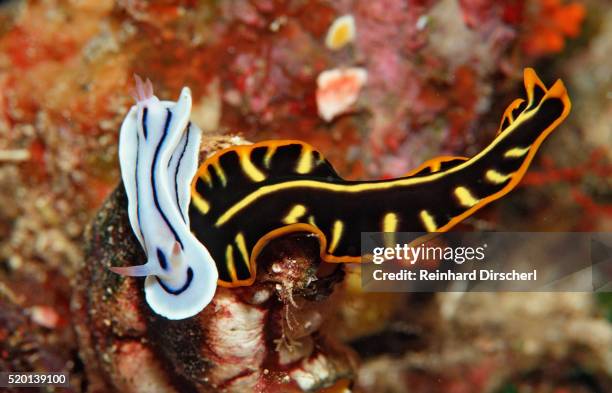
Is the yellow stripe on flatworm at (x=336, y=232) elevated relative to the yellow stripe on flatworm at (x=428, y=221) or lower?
lower

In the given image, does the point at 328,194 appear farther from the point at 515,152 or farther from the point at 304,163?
the point at 515,152

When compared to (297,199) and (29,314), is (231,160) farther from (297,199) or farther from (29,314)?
(29,314)

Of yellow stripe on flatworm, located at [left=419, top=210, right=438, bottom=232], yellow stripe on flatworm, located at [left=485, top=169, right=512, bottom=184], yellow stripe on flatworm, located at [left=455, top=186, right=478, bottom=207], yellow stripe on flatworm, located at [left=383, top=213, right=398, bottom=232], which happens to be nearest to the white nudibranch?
yellow stripe on flatworm, located at [left=383, top=213, right=398, bottom=232]

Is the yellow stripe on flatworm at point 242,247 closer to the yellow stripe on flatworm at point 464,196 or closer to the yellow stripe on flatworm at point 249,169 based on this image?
the yellow stripe on flatworm at point 249,169

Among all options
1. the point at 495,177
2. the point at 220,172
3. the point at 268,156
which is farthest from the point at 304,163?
the point at 495,177

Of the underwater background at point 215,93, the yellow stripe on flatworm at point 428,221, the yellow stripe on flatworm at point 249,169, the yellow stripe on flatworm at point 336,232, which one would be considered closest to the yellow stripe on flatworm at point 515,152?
the yellow stripe on flatworm at point 428,221

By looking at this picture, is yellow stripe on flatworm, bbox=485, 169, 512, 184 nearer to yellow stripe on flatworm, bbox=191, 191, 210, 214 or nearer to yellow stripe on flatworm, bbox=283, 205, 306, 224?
yellow stripe on flatworm, bbox=283, 205, 306, 224

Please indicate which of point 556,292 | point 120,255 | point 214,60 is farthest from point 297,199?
point 556,292
